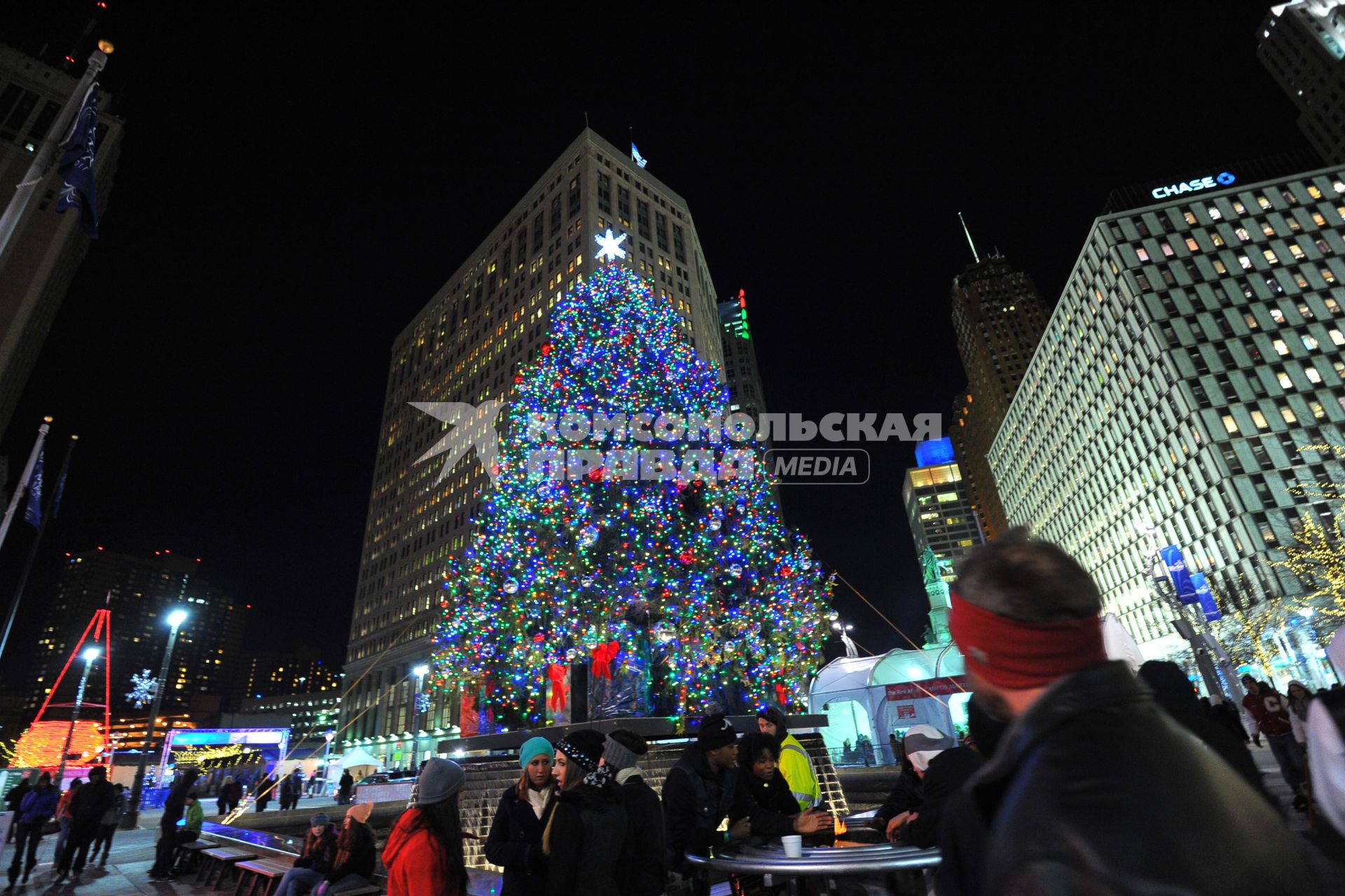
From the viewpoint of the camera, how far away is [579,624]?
51.7 feet

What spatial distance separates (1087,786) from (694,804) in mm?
4982

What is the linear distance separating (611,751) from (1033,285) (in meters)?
149

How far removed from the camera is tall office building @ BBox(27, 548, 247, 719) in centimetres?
13112

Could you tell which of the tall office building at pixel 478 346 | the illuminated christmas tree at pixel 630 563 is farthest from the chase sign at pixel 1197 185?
the illuminated christmas tree at pixel 630 563

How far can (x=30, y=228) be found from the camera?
48.5 m

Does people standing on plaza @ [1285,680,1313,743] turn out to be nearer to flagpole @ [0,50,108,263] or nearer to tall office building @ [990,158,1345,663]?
flagpole @ [0,50,108,263]

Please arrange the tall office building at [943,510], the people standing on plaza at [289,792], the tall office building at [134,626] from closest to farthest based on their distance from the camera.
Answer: the people standing on plaza at [289,792] → the tall office building at [134,626] → the tall office building at [943,510]

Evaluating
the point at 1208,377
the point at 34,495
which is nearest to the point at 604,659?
the point at 34,495

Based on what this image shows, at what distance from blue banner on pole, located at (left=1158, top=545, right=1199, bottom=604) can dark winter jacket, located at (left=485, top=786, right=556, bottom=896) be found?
123 ft

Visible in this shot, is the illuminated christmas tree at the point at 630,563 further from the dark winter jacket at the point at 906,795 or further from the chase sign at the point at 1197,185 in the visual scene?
the chase sign at the point at 1197,185

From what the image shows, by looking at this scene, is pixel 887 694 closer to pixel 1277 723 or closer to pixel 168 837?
pixel 1277 723

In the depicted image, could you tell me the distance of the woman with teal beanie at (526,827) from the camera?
3.86 m

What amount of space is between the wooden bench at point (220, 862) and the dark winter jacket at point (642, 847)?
9097 mm

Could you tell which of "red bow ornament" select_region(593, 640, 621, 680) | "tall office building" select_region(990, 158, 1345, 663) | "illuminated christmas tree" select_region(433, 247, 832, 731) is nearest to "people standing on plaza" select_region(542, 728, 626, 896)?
"illuminated christmas tree" select_region(433, 247, 832, 731)
